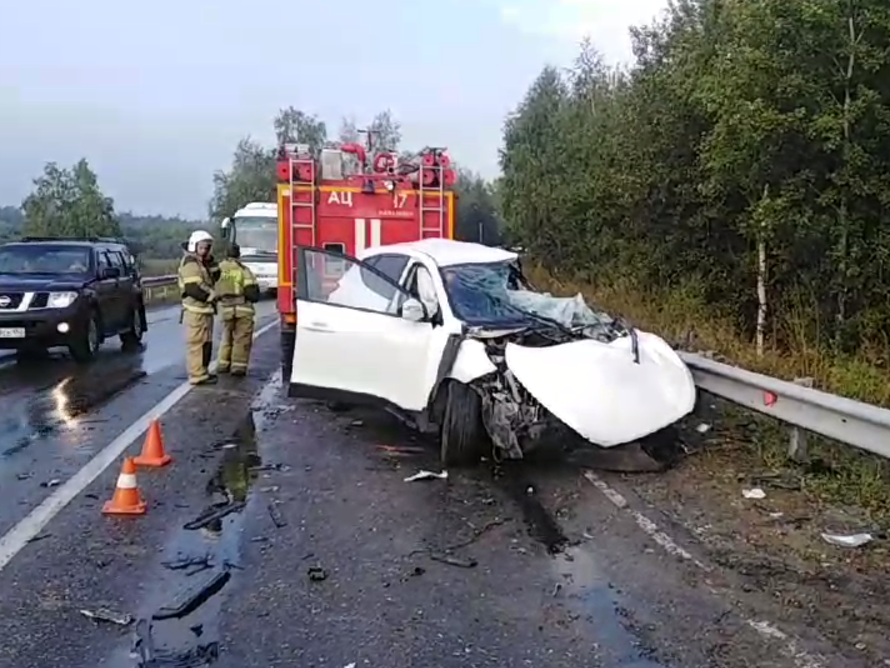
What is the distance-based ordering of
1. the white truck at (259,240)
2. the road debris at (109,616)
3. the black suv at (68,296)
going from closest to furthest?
the road debris at (109,616)
the black suv at (68,296)
the white truck at (259,240)

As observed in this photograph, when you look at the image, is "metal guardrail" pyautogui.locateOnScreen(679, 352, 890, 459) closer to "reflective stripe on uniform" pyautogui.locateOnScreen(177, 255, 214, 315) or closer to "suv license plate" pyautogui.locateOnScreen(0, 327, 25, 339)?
"reflective stripe on uniform" pyautogui.locateOnScreen(177, 255, 214, 315)

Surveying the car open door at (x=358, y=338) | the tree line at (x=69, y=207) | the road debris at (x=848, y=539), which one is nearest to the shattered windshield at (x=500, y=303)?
the car open door at (x=358, y=338)

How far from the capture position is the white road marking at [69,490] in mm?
5727

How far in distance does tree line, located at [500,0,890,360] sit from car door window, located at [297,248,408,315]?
19.6ft

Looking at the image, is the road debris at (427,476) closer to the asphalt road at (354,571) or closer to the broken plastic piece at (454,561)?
the asphalt road at (354,571)

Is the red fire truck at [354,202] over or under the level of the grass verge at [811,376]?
over

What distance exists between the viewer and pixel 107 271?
1642cm

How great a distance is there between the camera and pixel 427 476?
7.55m

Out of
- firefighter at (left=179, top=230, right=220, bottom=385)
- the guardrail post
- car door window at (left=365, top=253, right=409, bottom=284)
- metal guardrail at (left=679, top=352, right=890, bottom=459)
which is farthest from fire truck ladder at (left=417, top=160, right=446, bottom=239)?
the guardrail post

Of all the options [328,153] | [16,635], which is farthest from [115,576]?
[328,153]

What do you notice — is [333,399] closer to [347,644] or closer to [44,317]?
[347,644]

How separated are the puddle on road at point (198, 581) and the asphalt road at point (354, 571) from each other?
1 cm

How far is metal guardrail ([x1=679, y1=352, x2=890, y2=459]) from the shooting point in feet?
20.9

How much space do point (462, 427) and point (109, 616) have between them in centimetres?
354
